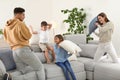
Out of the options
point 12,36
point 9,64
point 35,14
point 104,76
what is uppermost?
point 35,14

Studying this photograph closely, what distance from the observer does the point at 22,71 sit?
3.98 metres

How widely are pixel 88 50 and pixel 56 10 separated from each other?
314cm

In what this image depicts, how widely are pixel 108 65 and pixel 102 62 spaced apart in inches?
11.8

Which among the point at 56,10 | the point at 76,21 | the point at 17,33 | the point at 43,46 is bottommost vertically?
the point at 43,46

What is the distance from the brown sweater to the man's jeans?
0.09 metres

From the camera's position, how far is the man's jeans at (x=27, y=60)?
3.87 meters

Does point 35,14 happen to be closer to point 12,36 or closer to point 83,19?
point 83,19

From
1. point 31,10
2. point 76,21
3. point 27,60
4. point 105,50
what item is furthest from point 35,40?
point 31,10

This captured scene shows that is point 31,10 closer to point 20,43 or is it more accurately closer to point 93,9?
point 93,9

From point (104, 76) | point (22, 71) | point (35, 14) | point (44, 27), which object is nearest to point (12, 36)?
point (22, 71)

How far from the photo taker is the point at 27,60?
389 cm

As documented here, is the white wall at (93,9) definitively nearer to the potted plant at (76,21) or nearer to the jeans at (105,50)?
the potted plant at (76,21)

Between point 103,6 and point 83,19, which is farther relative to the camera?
point 83,19

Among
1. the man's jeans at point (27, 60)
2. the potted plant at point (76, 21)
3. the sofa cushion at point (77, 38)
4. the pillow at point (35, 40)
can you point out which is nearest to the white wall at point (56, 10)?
the potted plant at point (76, 21)
